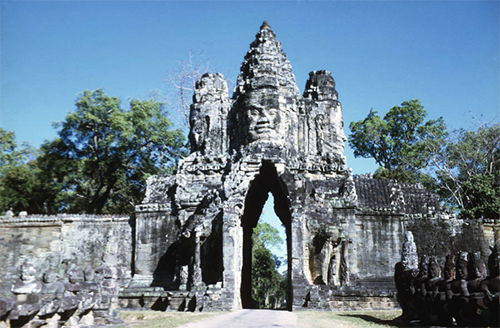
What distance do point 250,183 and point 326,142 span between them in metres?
5.22

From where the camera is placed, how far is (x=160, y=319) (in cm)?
1378

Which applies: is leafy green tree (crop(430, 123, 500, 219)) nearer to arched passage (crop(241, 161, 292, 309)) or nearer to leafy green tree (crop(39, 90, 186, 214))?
arched passage (crop(241, 161, 292, 309))

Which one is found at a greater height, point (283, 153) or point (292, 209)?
point (283, 153)

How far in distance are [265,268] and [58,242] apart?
23.2m

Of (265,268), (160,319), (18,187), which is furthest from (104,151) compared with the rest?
(160,319)

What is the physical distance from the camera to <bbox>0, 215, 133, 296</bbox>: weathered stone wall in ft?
74.7

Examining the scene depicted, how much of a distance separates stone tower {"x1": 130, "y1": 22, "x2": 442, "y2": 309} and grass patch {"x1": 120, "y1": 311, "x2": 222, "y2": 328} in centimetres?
191

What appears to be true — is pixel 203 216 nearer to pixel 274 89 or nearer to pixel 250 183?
pixel 250 183

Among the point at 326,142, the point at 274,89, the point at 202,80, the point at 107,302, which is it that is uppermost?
the point at 202,80

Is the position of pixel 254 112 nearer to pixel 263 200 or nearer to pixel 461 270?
pixel 263 200

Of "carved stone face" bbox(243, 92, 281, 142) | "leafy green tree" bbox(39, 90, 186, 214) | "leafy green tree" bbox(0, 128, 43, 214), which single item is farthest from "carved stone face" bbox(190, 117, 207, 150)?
"leafy green tree" bbox(0, 128, 43, 214)

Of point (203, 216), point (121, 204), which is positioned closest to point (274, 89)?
point (203, 216)

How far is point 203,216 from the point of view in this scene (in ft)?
63.6

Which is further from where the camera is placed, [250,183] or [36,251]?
[36,251]
